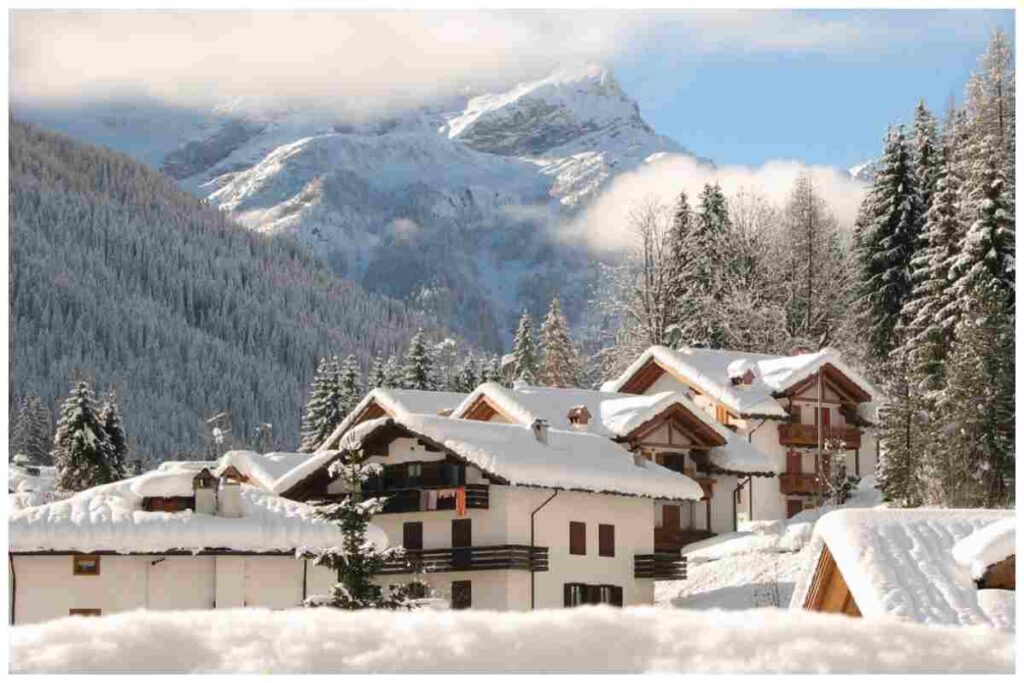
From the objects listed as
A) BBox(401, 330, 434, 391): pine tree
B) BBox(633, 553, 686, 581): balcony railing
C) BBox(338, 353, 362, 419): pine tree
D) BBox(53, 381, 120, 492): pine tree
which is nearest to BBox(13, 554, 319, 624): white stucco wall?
BBox(633, 553, 686, 581): balcony railing

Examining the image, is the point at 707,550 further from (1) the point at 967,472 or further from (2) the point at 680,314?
(2) the point at 680,314

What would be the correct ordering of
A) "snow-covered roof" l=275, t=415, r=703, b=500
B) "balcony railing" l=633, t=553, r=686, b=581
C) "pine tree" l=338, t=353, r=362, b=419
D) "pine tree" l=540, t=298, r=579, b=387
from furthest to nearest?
"pine tree" l=338, t=353, r=362, b=419 → "pine tree" l=540, t=298, r=579, b=387 → "balcony railing" l=633, t=553, r=686, b=581 → "snow-covered roof" l=275, t=415, r=703, b=500

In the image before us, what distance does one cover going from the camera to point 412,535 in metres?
54.2

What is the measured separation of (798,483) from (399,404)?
1448 centimetres

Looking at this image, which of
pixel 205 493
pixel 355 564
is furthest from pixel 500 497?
pixel 355 564

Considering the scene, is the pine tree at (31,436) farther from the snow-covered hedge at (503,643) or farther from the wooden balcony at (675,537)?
the snow-covered hedge at (503,643)

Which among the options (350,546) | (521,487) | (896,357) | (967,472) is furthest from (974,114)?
(350,546)

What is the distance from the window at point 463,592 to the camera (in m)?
52.5

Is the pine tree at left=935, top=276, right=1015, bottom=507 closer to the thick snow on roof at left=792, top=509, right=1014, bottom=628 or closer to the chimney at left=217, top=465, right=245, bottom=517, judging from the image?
the chimney at left=217, top=465, right=245, bottom=517

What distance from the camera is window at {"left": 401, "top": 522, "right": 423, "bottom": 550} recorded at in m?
53.8

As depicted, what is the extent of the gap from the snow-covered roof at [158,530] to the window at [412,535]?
7.67 metres

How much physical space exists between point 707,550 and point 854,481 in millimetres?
10823

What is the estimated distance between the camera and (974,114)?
82750mm

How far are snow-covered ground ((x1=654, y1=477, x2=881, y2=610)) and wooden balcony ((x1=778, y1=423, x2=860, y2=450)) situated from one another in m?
7.57
